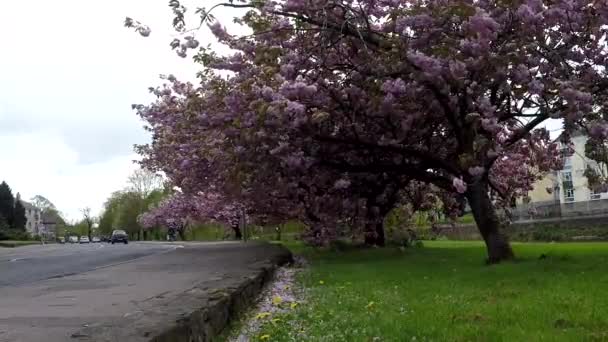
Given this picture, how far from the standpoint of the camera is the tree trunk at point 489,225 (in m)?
13.8

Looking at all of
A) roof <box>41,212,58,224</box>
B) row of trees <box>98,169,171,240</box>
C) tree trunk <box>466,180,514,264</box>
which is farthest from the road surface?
roof <box>41,212,58,224</box>

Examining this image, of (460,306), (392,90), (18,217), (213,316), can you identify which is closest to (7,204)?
(18,217)

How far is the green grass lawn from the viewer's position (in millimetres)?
5738

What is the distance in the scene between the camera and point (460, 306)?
7.29 metres

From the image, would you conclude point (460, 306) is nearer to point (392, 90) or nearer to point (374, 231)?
point (392, 90)

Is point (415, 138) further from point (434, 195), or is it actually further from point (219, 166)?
point (434, 195)

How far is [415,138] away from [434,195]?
896 centimetres

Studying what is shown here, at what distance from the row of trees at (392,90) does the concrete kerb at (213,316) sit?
14.3ft

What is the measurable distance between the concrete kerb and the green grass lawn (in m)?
0.52

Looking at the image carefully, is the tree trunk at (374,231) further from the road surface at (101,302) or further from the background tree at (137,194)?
the background tree at (137,194)

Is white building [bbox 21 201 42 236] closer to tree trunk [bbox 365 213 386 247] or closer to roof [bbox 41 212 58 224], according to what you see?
roof [bbox 41 212 58 224]

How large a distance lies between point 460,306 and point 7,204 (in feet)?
330

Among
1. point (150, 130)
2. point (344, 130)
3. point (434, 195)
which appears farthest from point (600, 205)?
point (344, 130)

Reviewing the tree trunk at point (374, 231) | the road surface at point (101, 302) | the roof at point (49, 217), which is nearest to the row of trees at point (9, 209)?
the roof at point (49, 217)
